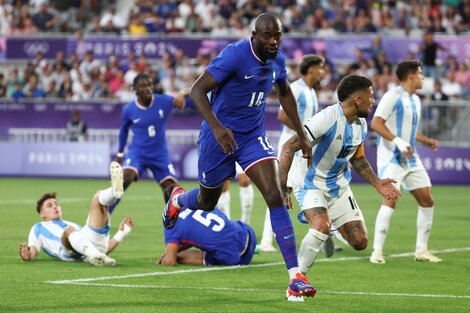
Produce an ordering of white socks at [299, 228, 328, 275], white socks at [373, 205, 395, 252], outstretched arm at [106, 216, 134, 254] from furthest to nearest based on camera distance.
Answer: white socks at [373, 205, 395, 252] → outstretched arm at [106, 216, 134, 254] → white socks at [299, 228, 328, 275]

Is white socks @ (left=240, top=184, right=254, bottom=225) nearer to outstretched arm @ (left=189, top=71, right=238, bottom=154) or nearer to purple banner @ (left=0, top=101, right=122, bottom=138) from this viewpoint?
outstretched arm @ (left=189, top=71, right=238, bottom=154)

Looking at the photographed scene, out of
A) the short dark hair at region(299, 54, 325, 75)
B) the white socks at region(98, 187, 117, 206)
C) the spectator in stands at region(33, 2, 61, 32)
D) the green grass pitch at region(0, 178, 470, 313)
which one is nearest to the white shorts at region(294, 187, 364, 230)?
the green grass pitch at region(0, 178, 470, 313)

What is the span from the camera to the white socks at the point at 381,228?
39.6ft

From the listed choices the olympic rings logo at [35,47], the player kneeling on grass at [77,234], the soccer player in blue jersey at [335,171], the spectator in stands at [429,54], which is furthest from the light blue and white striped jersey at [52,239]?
the olympic rings logo at [35,47]

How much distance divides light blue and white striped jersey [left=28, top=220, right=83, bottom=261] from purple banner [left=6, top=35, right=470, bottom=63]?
18413 millimetres

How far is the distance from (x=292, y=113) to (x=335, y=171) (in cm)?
99

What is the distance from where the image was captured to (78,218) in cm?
1684

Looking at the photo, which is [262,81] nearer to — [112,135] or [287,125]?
[287,125]

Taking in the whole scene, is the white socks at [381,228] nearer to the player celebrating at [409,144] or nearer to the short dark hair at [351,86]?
the player celebrating at [409,144]

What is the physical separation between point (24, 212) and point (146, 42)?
1480 centimetres

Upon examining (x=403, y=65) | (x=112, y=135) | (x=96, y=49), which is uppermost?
(x=403, y=65)

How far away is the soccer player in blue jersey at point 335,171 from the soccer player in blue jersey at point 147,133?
493cm

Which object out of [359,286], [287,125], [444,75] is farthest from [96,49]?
[359,286]

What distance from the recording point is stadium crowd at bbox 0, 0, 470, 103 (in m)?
27.8
